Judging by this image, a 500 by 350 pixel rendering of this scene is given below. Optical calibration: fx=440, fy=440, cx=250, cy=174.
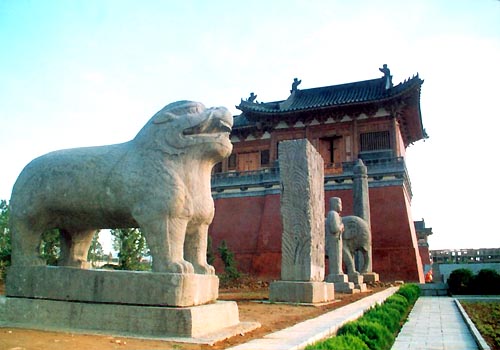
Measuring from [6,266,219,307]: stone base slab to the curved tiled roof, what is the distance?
64.2 ft

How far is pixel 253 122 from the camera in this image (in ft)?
86.3

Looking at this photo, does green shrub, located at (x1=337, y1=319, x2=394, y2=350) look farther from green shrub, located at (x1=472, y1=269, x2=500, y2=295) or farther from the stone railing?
the stone railing

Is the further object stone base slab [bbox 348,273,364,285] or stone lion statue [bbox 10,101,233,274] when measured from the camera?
stone base slab [bbox 348,273,364,285]

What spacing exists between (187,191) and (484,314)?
8653 mm

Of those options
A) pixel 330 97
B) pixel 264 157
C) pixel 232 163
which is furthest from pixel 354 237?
pixel 232 163

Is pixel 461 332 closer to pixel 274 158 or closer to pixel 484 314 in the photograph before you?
pixel 484 314

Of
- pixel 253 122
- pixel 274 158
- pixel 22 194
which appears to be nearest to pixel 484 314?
pixel 22 194

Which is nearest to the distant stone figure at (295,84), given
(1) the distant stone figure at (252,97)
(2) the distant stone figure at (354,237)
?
(1) the distant stone figure at (252,97)

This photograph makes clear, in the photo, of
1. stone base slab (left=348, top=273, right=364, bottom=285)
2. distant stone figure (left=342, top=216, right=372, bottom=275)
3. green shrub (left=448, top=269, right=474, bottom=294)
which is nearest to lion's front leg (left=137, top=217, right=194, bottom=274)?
stone base slab (left=348, top=273, right=364, bottom=285)

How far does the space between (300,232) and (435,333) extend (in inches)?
125

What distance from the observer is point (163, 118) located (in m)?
5.04

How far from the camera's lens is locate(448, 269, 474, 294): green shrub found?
1669 cm

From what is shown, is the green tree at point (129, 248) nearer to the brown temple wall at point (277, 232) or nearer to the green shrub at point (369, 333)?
the brown temple wall at point (277, 232)

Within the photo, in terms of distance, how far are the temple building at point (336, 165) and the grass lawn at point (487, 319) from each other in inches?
286
